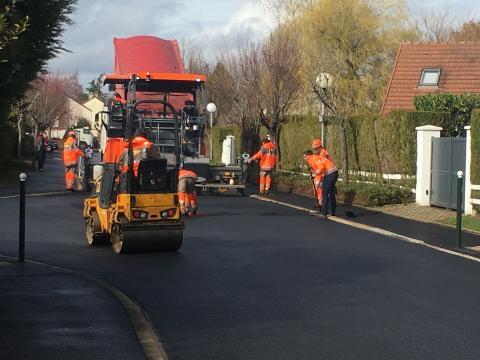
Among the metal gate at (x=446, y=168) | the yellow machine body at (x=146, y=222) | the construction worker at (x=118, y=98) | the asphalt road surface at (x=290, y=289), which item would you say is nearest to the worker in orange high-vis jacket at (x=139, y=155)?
the yellow machine body at (x=146, y=222)

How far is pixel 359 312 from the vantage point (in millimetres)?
8273

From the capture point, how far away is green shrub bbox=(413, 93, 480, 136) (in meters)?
22.9

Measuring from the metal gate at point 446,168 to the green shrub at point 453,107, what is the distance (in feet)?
7.53

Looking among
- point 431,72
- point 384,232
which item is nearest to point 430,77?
point 431,72

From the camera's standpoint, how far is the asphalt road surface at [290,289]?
701 centimetres

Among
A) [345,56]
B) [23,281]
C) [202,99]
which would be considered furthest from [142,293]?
[345,56]

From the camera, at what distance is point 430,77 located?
34.0 meters

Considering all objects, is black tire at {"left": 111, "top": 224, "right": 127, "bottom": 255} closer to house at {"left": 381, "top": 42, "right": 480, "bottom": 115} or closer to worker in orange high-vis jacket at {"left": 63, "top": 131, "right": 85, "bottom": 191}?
worker in orange high-vis jacket at {"left": 63, "top": 131, "right": 85, "bottom": 191}

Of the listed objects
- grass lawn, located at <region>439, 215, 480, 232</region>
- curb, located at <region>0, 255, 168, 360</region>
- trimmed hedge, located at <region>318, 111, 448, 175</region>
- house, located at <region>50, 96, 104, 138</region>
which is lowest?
curb, located at <region>0, 255, 168, 360</region>

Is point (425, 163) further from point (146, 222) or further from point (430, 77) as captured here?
point (430, 77)

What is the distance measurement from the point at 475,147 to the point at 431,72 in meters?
16.9

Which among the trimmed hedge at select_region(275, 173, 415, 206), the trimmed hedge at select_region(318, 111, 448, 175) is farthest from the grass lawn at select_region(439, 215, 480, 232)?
the trimmed hedge at select_region(318, 111, 448, 175)

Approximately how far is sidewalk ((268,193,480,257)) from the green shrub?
374cm

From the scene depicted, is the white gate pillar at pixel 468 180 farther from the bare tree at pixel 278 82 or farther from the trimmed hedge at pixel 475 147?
the bare tree at pixel 278 82
